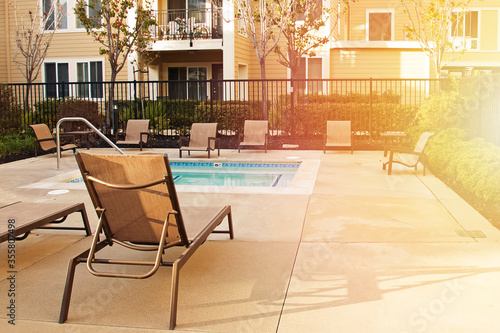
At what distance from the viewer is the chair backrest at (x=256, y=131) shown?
47.7 feet

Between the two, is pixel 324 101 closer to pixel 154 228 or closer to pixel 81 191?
pixel 81 191

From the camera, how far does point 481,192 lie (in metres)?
7.45

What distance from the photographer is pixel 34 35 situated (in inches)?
946

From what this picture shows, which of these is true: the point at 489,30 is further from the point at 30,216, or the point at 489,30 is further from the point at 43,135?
the point at 30,216

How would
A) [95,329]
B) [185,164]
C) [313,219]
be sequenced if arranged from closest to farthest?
1. [95,329]
2. [313,219]
3. [185,164]

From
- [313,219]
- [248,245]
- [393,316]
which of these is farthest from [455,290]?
[313,219]

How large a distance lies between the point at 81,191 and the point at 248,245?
13.4ft

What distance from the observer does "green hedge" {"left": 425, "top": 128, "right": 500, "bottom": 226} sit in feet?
24.0

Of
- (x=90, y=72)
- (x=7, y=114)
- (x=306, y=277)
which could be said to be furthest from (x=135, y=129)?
(x=306, y=277)

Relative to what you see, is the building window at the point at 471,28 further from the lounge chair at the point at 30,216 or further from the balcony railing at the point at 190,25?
the lounge chair at the point at 30,216

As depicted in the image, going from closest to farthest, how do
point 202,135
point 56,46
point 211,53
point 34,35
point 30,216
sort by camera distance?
point 30,216 → point 202,135 → point 34,35 → point 56,46 → point 211,53

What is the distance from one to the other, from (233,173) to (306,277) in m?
7.46

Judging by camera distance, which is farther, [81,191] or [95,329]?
[81,191]

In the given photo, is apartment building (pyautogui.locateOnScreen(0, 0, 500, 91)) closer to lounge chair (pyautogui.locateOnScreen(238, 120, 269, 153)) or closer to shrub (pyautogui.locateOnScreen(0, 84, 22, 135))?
lounge chair (pyautogui.locateOnScreen(238, 120, 269, 153))
